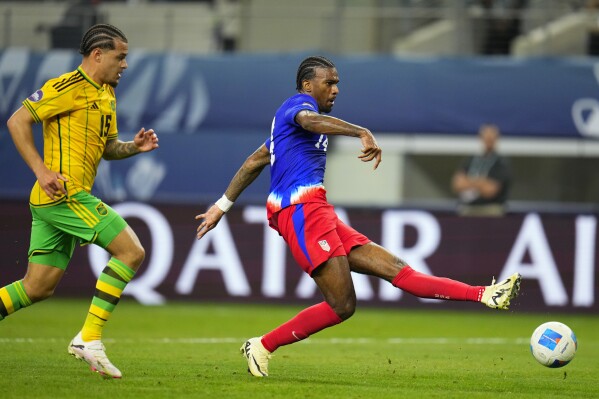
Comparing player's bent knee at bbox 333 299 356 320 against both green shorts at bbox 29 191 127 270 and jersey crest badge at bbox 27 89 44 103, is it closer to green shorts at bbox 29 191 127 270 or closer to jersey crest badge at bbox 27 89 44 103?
green shorts at bbox 29 191 127 270

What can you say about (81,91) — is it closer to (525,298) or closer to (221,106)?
(525,298)

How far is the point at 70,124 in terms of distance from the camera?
25.9 feet

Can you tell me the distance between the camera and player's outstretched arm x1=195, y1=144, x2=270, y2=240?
8.19 m

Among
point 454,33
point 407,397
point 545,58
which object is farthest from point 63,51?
point 407,397

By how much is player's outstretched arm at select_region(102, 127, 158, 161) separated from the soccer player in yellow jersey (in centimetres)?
27

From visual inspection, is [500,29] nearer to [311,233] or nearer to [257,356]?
[311,233]

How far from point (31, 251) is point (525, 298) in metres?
8.42

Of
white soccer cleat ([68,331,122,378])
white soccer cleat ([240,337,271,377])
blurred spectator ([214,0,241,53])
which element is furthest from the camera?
blurred spectator ([214,0,241,53])

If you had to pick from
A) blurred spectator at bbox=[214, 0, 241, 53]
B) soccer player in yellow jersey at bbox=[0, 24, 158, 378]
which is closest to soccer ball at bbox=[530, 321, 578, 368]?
soccer player in yellow jersey at bbox=[0, 24, 158, 378]

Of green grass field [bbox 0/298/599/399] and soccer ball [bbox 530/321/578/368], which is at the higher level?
soccer ball [bbox 530/321/578/368]

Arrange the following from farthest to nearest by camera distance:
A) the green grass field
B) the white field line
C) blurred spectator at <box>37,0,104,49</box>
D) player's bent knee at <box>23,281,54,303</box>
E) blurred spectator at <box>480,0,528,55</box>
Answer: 1. blurred spectator at <box>480,0,528,55</box>
2. blurred spectator at <box>37,0,104,49</box>
3. the white field line
4. player's bent knee at <box>23,281,54,303</box>
5. the green grass field

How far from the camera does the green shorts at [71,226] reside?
7787 mm

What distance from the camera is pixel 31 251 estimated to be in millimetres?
7922

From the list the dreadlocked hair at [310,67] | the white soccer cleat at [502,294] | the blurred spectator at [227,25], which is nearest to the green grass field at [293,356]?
the white soccer cleat at [502,294]
